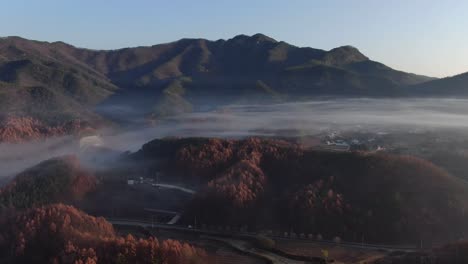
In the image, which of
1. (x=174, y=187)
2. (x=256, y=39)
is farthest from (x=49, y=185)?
(x=256, y=39)

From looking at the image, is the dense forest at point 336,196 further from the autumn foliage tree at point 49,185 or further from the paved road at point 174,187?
the autumn foliage tree at point 49,185

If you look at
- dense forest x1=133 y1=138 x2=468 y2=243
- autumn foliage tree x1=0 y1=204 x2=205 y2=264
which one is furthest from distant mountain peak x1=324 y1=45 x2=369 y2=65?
autumn foliage tree x1=0 y1=204 x2=205 y2=264

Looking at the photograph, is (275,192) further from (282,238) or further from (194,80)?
(194,80)

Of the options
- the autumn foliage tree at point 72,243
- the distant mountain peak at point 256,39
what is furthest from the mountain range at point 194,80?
the autumn foliage tree at point 72,243

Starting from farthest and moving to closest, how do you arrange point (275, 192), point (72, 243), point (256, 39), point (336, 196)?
point (256, 39)
point (275, 192)
point (336, 196)
point (72, 243)

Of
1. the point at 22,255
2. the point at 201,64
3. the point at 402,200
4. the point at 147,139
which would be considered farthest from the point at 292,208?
the point at 201,64

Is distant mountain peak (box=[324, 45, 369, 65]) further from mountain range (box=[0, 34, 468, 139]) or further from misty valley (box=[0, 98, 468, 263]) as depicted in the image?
misty valley (box=[0, 98, 468, 263])

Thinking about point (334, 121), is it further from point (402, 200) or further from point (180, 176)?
point (402, 200)

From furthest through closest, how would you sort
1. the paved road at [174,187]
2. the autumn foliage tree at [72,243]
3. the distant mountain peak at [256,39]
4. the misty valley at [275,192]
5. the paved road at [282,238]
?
the distant mountain peak at [256,39] → the paved road at [174,187] → the misty valley at [275,192] → the paved road at [282,238] → the autumn foliage tree at [72,243]

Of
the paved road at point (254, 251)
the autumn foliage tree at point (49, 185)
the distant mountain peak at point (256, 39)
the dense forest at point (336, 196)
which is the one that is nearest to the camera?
the paved road at point (254, 251)
